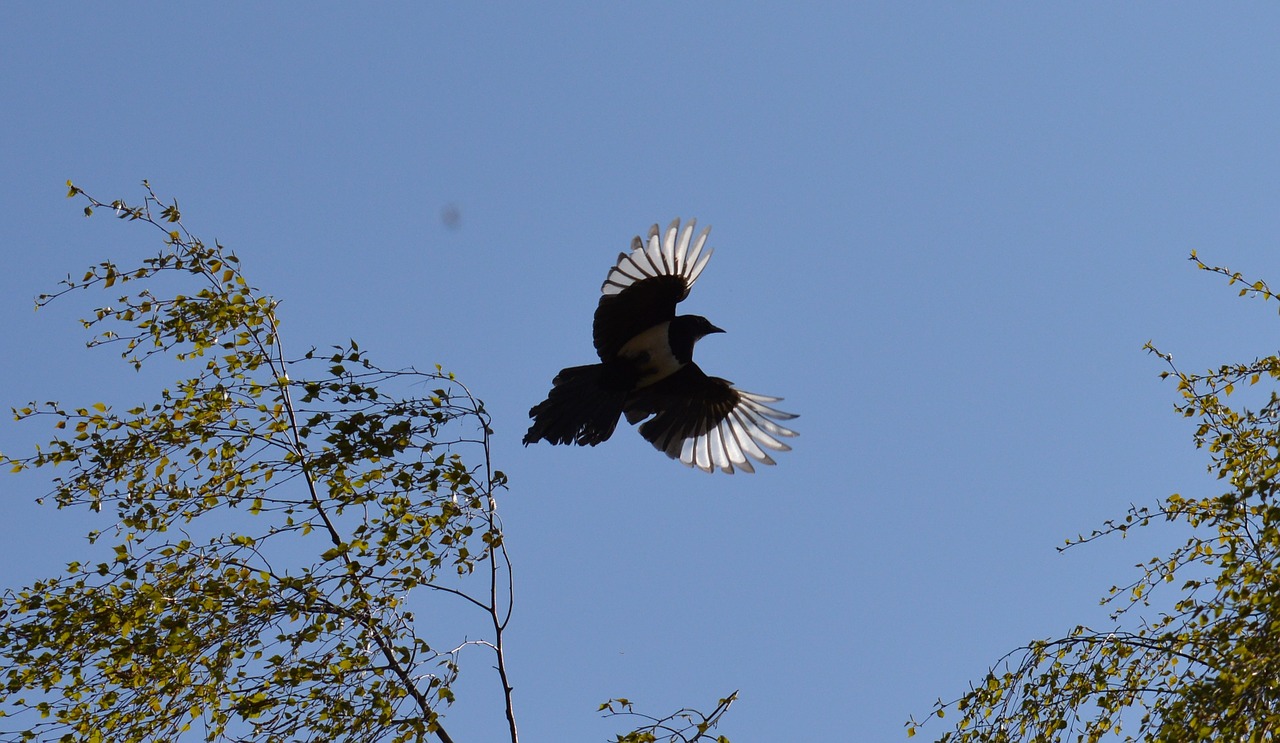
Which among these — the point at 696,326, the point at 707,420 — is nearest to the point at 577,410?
the point at 696,326

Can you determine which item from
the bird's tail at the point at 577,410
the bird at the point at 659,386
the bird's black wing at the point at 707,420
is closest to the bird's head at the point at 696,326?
the bird at the point at 659,386

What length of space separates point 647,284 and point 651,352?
417 mm

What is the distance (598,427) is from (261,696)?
9.36ft

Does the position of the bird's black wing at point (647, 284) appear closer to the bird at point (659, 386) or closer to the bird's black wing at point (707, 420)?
the bird at point (659, 386)

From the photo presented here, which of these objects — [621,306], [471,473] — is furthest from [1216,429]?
[621,306]

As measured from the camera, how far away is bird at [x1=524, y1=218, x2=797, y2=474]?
22.2ft

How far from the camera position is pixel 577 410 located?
6.76m

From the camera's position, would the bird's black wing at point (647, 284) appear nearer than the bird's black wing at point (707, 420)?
Yes

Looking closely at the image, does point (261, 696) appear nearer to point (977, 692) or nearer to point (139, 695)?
point (139, 695)

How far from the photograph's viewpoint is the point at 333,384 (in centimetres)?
462

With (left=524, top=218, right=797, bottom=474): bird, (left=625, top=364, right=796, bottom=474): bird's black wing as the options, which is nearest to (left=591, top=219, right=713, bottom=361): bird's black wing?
(left=524, top=218, right=797, bottom=474): bird

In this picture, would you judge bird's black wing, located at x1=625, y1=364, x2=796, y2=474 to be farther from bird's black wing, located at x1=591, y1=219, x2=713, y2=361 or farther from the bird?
bird's black wing, located at x1=591, y1=219, x2=713, y2=361

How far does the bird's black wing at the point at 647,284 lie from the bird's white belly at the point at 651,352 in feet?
0.13

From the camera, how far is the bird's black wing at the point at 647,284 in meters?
6.98
